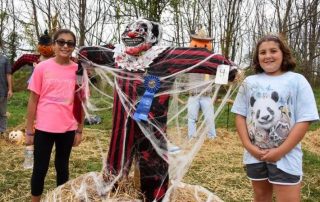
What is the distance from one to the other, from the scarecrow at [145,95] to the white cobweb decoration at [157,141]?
1 centimetres

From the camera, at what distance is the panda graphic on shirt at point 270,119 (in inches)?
96.7

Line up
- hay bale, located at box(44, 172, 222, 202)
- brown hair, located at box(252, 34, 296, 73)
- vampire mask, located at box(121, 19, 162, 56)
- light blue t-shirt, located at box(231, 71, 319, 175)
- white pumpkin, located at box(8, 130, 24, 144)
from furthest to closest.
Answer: white pumpkin, located at box(8, 130, 24, 144)
hay bale, located at box(44, 172, 222, 202)
vampire mask, located at box(121, 19, 162, 56)
brown hair, located at box(252, 34, 296, 73)
light blue t-shirt, located at box(231, 71, 319, 175)

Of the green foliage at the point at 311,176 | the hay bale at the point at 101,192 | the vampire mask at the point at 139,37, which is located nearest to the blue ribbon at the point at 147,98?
the vampire mask at the point at 139,37

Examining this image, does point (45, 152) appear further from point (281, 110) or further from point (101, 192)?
point (281, 110)

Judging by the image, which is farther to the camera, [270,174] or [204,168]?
[204,168]

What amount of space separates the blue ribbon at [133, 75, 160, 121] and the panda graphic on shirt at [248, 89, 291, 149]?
70 centimetres

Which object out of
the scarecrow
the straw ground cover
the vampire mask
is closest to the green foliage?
the straw ground cover

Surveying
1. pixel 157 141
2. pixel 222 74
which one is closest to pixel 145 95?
pixel 157 141

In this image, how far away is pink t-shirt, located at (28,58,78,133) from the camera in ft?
10.4

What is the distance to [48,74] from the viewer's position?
319 cm

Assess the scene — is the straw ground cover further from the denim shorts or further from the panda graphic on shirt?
the panda graphic on shirt

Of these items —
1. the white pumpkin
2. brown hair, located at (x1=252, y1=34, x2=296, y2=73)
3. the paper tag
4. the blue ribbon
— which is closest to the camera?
brown hair, located at (x1=252, y1=34, x2=296, y2=73)

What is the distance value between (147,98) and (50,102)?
31.0 inches

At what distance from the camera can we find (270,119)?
2479 mm
